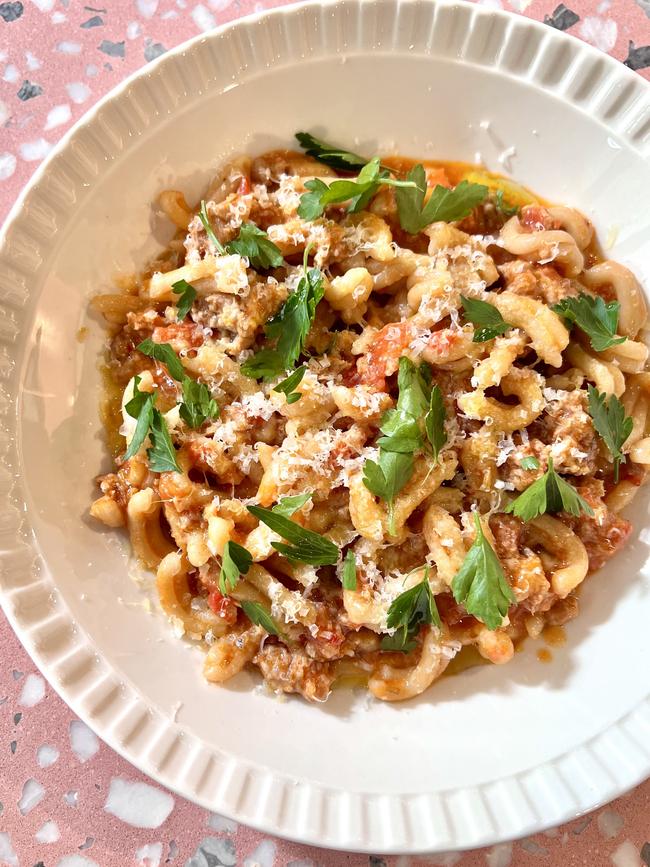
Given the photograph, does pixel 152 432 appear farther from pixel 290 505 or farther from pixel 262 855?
pixel 262 855

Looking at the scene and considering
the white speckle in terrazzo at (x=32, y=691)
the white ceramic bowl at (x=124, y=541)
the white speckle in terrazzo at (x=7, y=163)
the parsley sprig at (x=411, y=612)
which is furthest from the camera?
the white speckle in terrazzo at (x=7, y=163)

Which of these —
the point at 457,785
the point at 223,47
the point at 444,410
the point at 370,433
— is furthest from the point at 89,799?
the point at 223,47

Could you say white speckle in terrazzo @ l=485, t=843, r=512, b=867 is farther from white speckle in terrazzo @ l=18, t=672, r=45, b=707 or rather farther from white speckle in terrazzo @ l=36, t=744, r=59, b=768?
white speckle in terrazzo @ l=18, t=672, r=45, b=707

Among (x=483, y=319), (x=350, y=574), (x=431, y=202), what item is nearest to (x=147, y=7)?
(x=431, y=202)

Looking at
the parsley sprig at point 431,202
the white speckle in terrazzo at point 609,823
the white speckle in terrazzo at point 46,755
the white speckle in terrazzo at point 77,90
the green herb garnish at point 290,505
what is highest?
the parsley sprig at point 431,202

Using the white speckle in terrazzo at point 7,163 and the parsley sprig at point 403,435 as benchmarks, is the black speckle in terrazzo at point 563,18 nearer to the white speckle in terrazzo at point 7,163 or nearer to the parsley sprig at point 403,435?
the parsley sprig at point 403,435

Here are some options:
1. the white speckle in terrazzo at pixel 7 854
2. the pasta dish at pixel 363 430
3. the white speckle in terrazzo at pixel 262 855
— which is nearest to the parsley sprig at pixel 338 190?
the pasta dish at pixel 363 430

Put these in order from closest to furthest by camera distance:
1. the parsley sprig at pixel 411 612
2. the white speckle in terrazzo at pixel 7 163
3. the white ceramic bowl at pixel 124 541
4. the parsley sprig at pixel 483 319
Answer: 1. the white ceramic bowl at pixel 124 541
2. the parsley sprig at pixel 411 612
3. the parsley sprig at pixel 483 319
4. the white speckle in terrazzo at pixel 7 163
